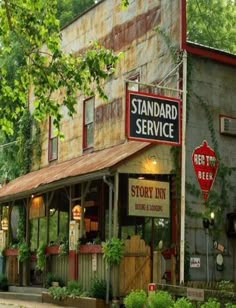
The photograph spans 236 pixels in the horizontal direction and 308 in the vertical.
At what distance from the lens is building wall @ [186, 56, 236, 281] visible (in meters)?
16.4

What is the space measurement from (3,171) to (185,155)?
17.2m

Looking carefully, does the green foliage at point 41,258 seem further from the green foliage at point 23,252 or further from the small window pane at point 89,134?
the small window pane at point 89,134

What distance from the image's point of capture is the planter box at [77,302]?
49.5 ft

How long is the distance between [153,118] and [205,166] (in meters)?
2.52

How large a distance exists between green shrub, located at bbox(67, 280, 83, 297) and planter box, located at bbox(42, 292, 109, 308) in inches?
6.4

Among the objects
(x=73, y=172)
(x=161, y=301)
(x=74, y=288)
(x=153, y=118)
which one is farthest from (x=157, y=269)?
(x=161, y=301)

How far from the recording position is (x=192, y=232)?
16.4m

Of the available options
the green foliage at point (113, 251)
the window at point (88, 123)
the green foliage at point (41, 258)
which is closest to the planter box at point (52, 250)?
the green foliage at point (41, 258)

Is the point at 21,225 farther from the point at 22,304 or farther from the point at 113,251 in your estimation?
the point at 113,251

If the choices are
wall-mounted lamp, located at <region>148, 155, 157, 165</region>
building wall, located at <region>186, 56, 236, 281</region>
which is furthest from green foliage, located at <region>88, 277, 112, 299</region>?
wall-mounted lamp, located at <region>148, 155, 157, 165</region>

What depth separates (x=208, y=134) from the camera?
1708 centimetres

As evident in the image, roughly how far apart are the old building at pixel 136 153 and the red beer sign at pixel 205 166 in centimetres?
18

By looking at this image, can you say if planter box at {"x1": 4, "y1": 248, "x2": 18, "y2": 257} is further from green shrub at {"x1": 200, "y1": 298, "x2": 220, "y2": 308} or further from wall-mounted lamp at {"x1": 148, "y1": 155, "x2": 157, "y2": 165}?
green shrub at {"x1": 200, "y1": 298, "x2": 220, "y2": 308}

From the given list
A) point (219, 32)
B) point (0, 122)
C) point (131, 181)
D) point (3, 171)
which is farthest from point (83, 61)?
point (219, 32)
